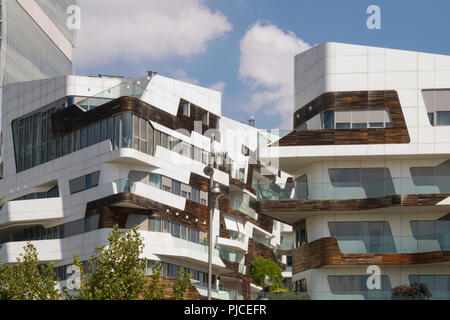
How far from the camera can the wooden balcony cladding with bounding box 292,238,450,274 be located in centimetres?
4919

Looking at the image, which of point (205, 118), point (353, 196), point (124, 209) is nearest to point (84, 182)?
point (124, 209)

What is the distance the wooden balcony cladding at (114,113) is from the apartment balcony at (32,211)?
5575mm

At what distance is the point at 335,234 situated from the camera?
5256 centimetres

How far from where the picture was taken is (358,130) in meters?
52.5

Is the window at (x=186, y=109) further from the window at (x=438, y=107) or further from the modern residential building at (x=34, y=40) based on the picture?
the modern residential building at (x=34, y=40)

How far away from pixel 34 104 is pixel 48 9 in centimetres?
7304

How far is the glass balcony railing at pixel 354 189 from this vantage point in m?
50.5

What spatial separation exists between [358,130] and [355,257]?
753 centimetres

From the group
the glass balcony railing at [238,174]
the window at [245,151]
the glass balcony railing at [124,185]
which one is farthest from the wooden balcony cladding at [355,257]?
the window at [245,151]

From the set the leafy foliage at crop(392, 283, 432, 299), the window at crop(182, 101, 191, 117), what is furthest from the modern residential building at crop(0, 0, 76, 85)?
the leafy foliage at crop(392, 283, 432, 299)

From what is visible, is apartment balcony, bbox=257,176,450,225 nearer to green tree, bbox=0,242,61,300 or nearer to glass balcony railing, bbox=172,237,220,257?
green tree, bbox=0,242,61,300
